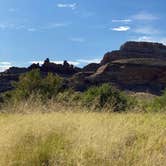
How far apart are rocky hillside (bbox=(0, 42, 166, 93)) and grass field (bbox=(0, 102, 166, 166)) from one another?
7526 centimetres

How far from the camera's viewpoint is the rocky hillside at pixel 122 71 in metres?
94.5

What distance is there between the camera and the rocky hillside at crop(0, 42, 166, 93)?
94.5m

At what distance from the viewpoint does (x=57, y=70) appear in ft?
369

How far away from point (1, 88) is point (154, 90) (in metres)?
33.5

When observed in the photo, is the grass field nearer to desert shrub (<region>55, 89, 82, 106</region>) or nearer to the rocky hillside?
desert shrub (<region>55, 89, 82, 106</region>)

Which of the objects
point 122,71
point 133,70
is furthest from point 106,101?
point 133,70

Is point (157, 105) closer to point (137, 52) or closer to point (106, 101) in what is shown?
point (106, 101)

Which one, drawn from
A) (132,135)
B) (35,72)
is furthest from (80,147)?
(35,72)

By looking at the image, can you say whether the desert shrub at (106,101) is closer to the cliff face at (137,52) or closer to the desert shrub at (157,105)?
the desert shrub at (157,105)

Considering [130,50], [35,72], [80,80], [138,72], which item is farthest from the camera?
[130,50]

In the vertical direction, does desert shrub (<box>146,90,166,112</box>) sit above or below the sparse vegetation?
below

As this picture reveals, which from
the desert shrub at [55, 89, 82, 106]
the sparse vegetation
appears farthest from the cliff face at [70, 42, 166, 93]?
the sparse vegetation

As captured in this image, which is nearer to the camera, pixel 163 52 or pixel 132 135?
pixel 132 135

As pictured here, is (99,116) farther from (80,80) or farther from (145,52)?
(145,52)
